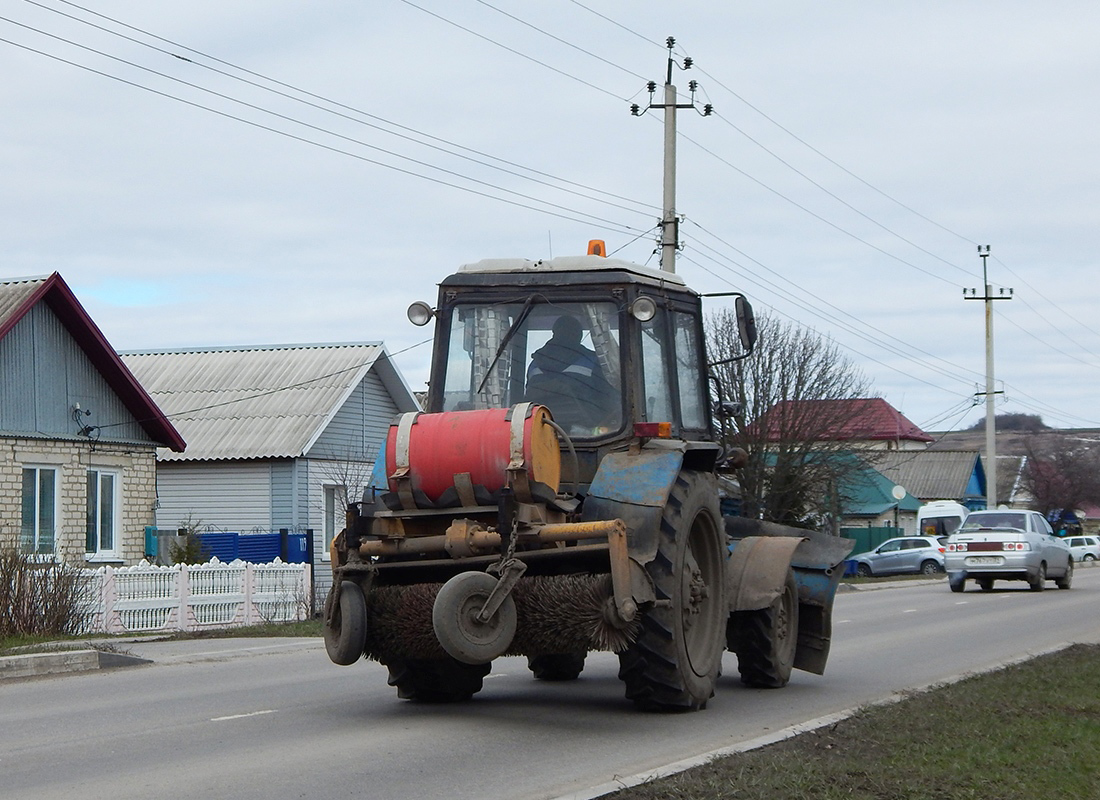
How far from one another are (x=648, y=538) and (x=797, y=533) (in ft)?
11.8

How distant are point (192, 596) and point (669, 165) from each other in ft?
45.1

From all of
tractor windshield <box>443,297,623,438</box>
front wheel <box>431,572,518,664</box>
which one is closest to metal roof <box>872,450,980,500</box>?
tractor windshield <box>443,297,623,438</box>

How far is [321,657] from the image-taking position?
16.2m

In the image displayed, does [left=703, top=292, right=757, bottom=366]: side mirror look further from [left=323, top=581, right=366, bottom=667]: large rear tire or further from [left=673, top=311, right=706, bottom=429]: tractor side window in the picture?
[left=323, top=581, right=366, bottom=667]: large rear tire

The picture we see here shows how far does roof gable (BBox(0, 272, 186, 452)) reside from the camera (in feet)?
85.4

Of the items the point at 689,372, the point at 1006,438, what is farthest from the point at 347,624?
the point at 1006,438

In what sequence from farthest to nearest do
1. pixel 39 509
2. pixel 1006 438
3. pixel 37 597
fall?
pixel 1006 438, pixel 39 509, pixel 37 597

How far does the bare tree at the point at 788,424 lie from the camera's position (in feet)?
132

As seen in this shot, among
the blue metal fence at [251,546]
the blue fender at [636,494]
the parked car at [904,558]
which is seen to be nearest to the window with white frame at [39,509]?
the blue metal fence at [251,546]

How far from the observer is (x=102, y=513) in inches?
1110

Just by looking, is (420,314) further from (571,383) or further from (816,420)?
(816,420)

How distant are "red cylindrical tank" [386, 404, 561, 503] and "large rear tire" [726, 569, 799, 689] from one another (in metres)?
2.79

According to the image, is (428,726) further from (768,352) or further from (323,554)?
(768,352)

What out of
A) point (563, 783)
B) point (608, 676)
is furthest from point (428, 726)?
point (608, 676)
